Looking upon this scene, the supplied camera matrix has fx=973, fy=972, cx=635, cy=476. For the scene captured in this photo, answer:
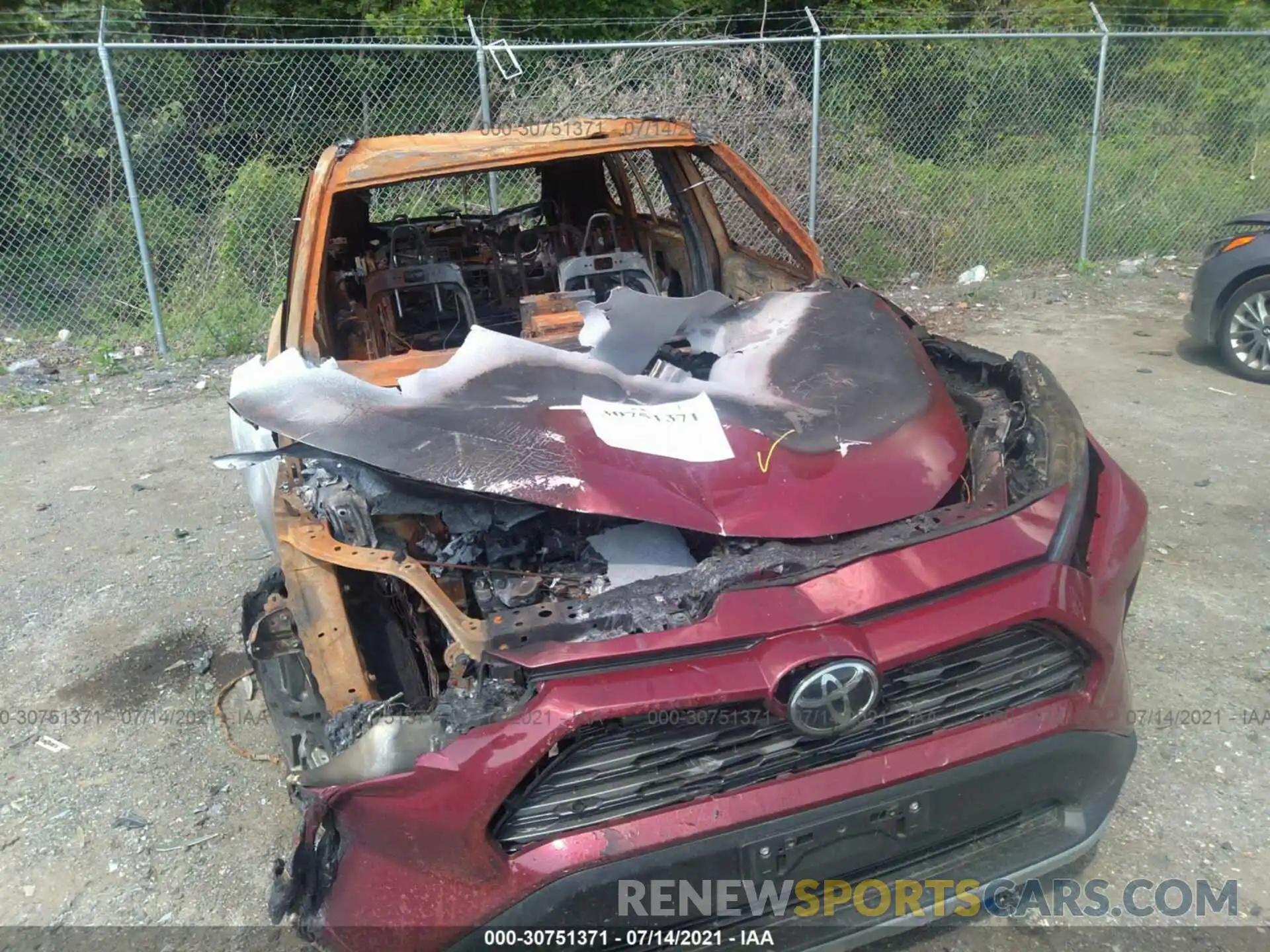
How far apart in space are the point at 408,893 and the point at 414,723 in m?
0.32

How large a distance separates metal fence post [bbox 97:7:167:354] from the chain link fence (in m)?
0.28

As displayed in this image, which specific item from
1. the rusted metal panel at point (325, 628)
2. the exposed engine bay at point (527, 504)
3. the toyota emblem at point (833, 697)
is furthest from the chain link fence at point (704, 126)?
the toyota emblem at point (833, 697)

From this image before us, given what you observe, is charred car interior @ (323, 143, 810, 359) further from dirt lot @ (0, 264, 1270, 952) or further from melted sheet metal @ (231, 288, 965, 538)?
dirt lot @ (0, 264, 1270, 952)

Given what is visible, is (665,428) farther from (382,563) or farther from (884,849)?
(884,849)

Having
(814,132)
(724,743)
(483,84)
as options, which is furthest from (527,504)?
(814,132)

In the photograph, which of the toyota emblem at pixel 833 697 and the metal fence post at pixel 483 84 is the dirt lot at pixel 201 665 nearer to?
the toyota emblem at pixel 833 697

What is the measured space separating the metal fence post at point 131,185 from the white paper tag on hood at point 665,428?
19.4 feet

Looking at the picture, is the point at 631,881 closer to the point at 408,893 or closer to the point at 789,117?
the point at 408,893

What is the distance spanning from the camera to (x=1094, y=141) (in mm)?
8625

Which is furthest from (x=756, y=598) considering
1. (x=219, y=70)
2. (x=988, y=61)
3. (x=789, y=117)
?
(x=988, y=61)

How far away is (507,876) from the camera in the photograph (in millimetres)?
1803

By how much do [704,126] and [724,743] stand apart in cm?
758

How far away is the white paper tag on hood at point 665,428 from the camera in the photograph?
7.69 feet

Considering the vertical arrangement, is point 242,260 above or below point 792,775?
below
